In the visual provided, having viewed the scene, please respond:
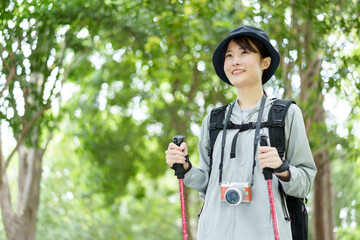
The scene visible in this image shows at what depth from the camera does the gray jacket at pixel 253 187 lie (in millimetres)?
2283

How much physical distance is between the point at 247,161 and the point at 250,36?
635mm

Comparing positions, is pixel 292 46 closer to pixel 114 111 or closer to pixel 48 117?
pixel 48 117

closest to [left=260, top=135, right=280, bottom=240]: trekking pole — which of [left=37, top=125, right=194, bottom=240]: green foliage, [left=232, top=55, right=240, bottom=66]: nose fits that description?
[left=232, top=55, right=240, bottom=66]: nose

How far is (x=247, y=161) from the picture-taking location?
2.39 metres

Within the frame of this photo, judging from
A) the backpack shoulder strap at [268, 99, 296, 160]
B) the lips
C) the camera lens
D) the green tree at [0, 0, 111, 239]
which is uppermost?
the green tree at [0, 0, 111, 239]

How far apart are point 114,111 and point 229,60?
8541mm

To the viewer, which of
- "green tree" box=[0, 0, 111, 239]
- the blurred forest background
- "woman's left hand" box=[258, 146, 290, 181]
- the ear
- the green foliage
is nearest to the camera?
"woman's left hand" box=[258, 146, 290, 181]

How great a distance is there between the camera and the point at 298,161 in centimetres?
236

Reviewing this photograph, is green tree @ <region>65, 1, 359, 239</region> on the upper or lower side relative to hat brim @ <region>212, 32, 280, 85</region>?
upper

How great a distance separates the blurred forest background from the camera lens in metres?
2.67

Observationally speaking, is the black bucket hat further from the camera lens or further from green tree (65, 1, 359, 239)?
green tree (65, 1, 359, 239)

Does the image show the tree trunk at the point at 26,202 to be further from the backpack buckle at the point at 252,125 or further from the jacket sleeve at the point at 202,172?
the backpack buckle at the point at 252,125

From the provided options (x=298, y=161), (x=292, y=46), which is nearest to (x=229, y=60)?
(x=298, y=161)

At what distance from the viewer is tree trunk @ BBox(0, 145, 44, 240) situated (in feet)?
19.0
